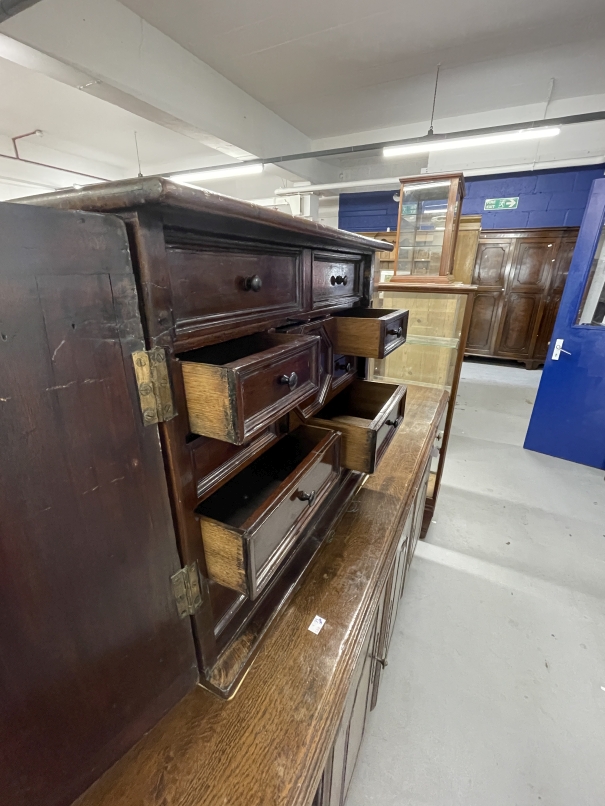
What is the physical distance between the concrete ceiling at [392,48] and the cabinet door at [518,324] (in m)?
2.38

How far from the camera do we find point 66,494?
36cm

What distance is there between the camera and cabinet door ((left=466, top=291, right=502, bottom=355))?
542 cm

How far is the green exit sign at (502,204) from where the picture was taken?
16.6 ft

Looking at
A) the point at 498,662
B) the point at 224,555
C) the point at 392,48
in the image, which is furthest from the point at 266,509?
the point at 392,48

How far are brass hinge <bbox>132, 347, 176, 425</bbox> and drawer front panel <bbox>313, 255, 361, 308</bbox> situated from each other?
52cm

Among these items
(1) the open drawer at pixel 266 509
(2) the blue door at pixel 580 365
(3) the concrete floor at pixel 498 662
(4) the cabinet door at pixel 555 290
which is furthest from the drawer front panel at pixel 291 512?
(4) the cabinet door at pixel 555 290

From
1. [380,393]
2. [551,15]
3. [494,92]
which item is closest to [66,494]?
[380,393]

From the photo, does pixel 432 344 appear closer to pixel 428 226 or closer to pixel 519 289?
pixel 428 226

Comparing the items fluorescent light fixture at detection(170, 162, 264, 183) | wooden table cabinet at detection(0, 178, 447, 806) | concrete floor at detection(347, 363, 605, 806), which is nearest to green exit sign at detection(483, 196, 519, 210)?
fluorescent light fixture at detection(170, 162, 264, 183)

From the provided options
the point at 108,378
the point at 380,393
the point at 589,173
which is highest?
the point at 589,173

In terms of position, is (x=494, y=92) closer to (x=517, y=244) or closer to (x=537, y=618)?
(x=517, y=244)

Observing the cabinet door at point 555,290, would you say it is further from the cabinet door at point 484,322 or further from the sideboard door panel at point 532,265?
the cabinet door at point 484,322

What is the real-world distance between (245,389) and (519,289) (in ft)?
19.6

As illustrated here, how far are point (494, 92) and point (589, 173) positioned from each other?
7.40 ft
